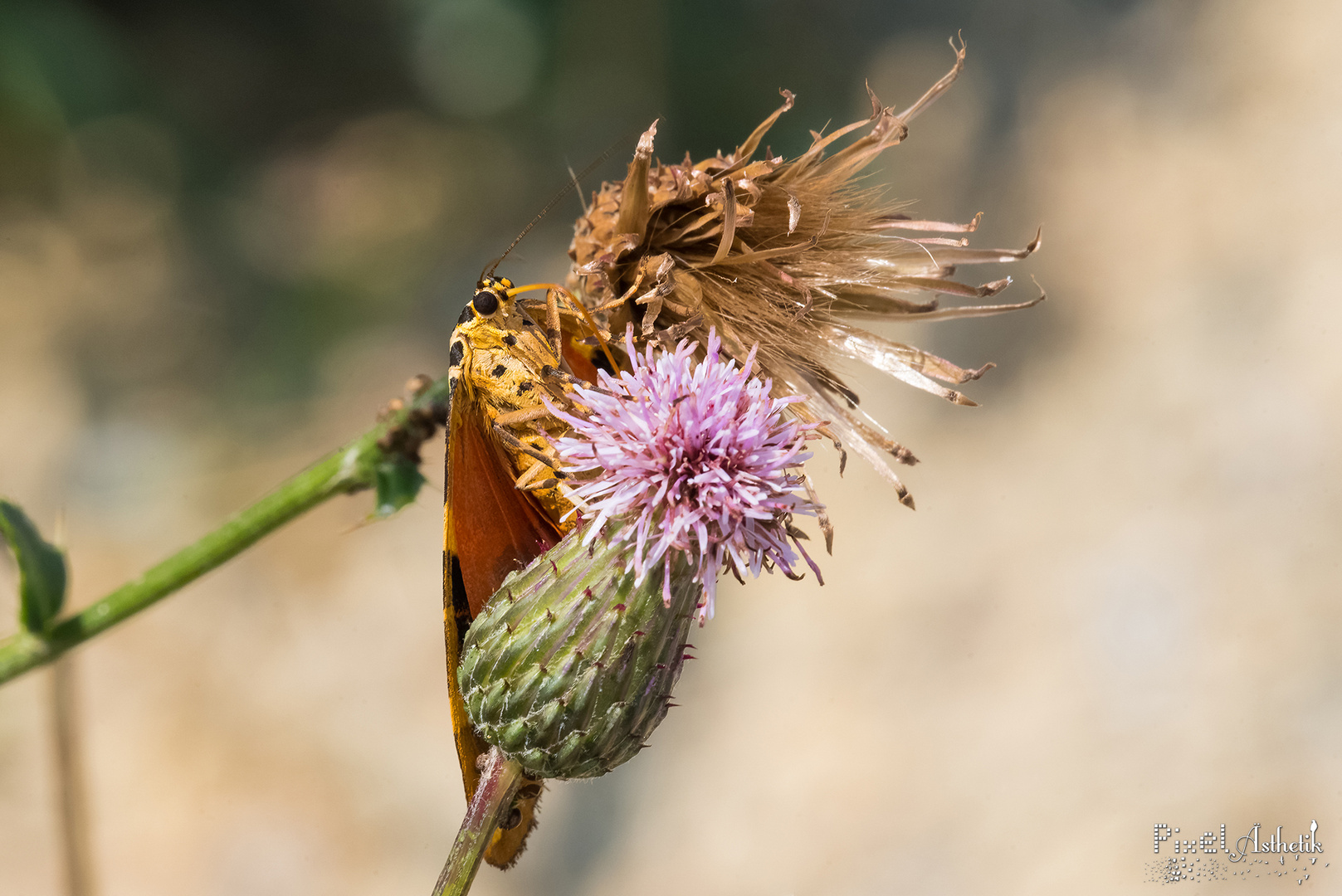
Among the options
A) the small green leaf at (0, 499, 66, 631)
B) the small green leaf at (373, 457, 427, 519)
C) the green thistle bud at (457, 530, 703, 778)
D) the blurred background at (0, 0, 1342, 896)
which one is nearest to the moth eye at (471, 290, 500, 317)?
the green thistle bud at (457, 530, 703, 778)

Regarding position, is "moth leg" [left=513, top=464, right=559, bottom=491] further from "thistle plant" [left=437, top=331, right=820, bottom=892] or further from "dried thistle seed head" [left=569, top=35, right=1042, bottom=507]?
"dried thistle seed head" [left=569, top=35, right=1042, bottom=507]

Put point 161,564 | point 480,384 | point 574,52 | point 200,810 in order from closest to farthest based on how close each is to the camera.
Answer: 1. point 480,384
2. point 161,564
3. point 200,810
4. point 574,52

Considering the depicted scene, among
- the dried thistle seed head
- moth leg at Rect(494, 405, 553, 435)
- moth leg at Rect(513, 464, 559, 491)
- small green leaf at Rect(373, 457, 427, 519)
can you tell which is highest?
the dried thistle seed head

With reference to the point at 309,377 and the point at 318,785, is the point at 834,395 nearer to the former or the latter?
the point at 318,785

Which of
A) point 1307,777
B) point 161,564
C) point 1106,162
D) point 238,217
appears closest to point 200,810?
point 161,564

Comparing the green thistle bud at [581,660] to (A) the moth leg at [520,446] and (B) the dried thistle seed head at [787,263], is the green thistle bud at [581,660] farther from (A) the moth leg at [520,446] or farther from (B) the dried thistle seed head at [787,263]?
(B) the dried thistle seed head at [787,263]

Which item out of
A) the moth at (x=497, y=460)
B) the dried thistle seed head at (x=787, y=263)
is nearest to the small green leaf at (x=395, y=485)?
the moth at (x=497, y=460)

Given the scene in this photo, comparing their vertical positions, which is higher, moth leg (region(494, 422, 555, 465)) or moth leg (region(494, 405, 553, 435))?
moth leg (region(494, 405, 553, 435))

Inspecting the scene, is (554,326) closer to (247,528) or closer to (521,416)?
(521,416)
